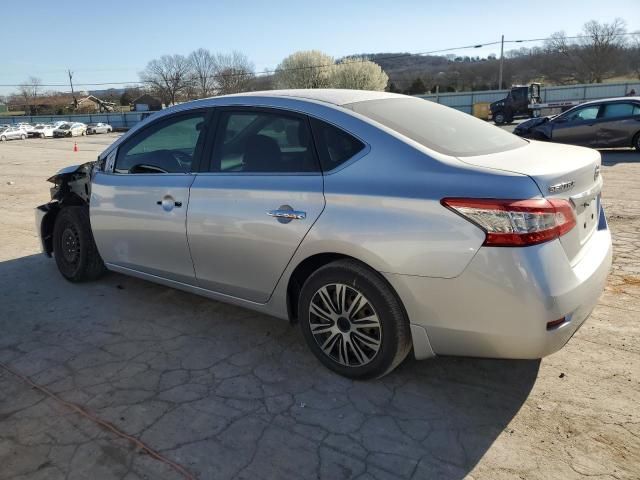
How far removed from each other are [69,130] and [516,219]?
5414 centimetres

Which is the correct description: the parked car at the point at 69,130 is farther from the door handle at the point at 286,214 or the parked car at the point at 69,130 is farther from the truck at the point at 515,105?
the door handle at the point at 286,214

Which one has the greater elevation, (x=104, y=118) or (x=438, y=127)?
(x=104, y=118)

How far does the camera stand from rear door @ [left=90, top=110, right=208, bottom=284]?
12.5 feet

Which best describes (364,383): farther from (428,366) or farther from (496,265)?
(496,265)

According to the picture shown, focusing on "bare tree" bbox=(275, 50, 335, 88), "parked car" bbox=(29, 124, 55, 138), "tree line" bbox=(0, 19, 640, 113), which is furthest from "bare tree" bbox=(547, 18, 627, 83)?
"parked car" bbox=(29, 124, 55, 138)

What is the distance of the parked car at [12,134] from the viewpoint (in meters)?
45.6

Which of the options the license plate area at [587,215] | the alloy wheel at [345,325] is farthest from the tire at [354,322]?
the license plate area at [587,215]

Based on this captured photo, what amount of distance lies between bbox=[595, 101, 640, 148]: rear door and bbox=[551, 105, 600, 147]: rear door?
5.9 inches

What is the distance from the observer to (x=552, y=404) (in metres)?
2.88

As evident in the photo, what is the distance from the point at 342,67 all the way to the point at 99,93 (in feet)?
224

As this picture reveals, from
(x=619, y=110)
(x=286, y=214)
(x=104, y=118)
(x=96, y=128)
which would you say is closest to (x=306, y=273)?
(x=286, y=214)

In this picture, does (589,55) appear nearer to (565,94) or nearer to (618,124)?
(565,94)

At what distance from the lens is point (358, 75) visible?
75312 millimetres

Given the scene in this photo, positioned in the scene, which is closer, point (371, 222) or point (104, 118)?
point (371, 222)
